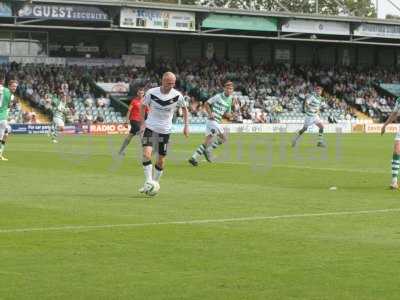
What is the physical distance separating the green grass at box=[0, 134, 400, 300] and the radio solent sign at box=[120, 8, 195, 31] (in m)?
41.0

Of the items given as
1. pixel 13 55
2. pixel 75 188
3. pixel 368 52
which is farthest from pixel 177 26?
pixel 75 188

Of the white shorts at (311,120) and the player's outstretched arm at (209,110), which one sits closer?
the player's outstretched arm at (209,110)

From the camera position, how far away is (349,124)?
2645 inches

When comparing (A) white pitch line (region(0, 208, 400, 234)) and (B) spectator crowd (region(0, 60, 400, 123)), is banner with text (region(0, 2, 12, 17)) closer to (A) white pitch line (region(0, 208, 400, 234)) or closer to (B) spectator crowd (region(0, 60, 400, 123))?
(B) spectator crowd (region(0, 60, 400, 123))

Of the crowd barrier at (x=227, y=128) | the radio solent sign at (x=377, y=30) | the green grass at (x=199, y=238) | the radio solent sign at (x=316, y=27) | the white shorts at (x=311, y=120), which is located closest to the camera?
the green grass at (x=199, y=238)

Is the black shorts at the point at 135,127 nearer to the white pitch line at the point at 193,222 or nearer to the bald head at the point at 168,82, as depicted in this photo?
the bald head at the point at 168,82

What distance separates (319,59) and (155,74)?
19.3 meters

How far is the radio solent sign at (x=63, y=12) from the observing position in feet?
196

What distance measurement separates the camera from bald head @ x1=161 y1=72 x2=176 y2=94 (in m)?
17.8

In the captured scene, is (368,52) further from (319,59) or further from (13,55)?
(13,55)

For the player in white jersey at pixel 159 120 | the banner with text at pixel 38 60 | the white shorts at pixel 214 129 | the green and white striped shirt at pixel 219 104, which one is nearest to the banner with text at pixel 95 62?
the banner with text at pixel 38 60

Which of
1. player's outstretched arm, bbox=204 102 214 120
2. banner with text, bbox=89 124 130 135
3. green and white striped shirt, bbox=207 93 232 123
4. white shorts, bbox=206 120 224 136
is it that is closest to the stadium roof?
banner with text, bbox=89 124 130 135

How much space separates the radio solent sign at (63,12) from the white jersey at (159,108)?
4296 centimetres

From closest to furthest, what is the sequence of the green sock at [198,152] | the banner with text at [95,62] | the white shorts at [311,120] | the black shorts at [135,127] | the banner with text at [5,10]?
the green sock at [198,152] < the black shorts at [135,127] < the white shorts at [311,120] < the banner with text at [5,10] < the banner with text at [95,62]
